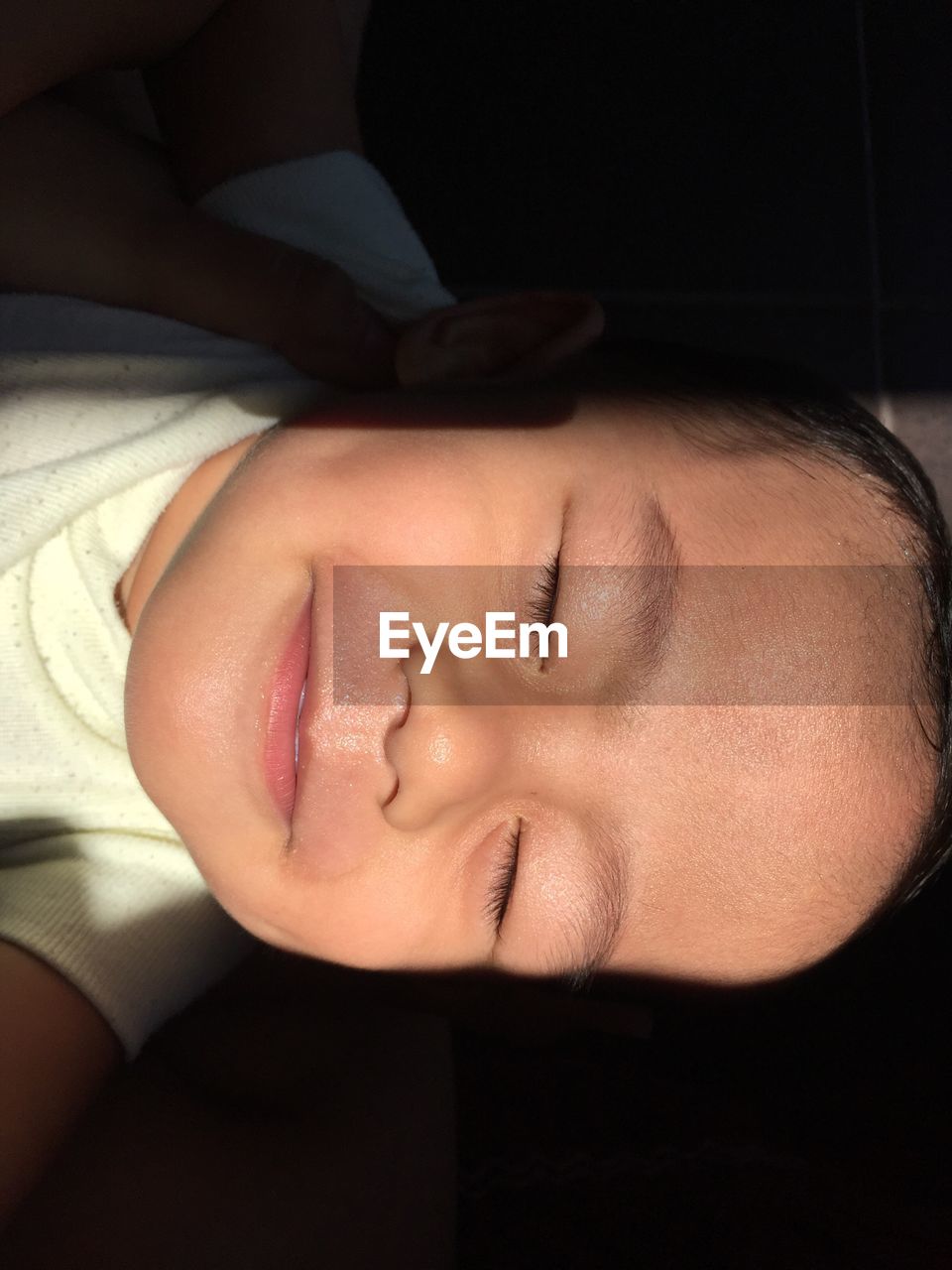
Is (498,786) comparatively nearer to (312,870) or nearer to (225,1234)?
(312,870)

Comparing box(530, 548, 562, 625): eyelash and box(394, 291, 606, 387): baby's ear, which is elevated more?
box(394, 291, 606, 387): baby's ear

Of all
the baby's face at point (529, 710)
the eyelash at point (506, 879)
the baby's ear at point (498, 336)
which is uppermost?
the baby's ear at point (498, 336)

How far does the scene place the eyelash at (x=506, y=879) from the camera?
0.79 meters

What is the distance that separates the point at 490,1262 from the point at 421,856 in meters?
0.58

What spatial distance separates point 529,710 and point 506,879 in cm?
14

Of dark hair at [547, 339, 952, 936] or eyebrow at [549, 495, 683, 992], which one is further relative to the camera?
dark hair at [547, 339, 952, 936]

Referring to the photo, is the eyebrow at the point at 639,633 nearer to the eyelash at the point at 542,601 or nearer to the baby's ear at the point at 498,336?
the eyelash at the point at 542,601

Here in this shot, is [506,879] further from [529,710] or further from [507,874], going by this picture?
[529,710]

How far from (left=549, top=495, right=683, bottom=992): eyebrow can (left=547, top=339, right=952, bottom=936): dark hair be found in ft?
0.37

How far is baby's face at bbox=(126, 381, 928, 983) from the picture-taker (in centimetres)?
76

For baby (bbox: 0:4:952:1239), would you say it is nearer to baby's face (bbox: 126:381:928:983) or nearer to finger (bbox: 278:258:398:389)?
baby's face (bbox: 126:381:928:983)

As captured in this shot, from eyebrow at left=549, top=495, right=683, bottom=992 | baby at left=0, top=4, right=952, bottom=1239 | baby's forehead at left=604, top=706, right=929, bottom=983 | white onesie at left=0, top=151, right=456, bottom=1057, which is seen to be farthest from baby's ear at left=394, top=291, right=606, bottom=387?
baby's forehead at left=604, top=706, right=929, bottom=983

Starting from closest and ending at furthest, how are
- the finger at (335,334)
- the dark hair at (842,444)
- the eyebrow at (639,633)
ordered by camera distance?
the eyebrow at (639,633) → the dark hair at (842,444) → the finger at (335,334)

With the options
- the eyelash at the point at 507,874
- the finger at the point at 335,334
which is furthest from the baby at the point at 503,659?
the finger at the point at 335,334
